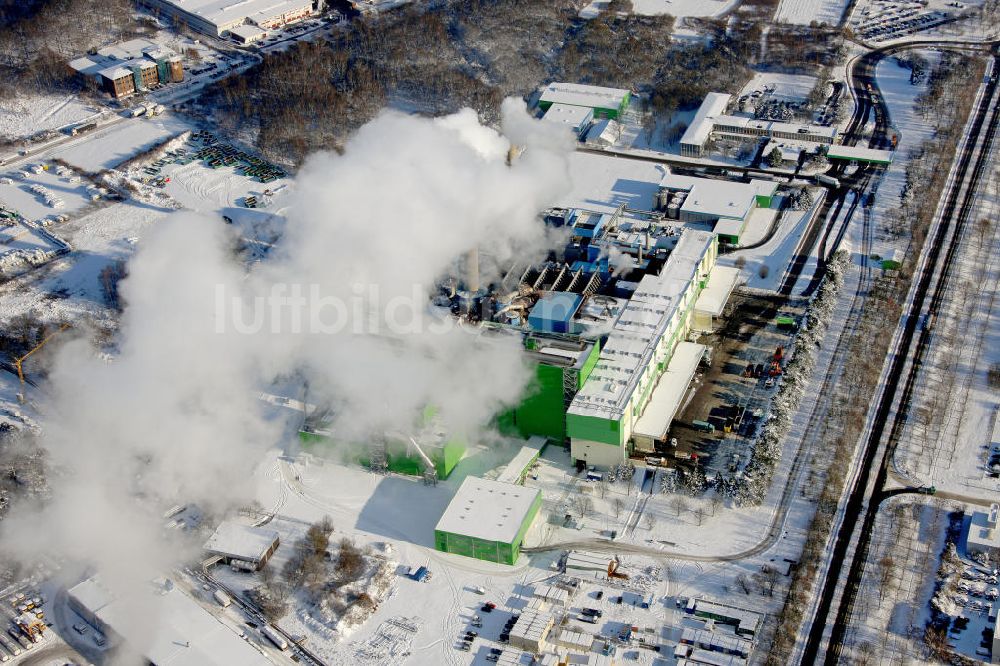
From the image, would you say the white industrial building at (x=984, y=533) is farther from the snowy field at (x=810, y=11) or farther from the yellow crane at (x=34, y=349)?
the snowy field at (x=810, y=11)

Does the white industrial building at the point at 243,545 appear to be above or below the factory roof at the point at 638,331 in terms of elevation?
below

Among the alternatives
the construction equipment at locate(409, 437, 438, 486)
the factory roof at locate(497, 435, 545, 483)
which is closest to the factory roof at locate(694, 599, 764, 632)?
the factory roof at locate(497, 435, 545, 483)

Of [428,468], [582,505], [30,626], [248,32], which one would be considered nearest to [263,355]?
[428,468]

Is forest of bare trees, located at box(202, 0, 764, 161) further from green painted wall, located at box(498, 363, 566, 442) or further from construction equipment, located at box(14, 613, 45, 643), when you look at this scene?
construction equipment, located at box(14, 613, 45, 643)

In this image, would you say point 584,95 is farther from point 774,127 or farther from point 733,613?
point 733,613

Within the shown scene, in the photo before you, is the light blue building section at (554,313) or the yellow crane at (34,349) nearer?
the light blue building section at (554,313)

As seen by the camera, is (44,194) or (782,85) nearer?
(44,194)

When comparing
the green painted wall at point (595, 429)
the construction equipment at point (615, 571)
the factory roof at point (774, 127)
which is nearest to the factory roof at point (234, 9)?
the factory roof at point (774, 127)
